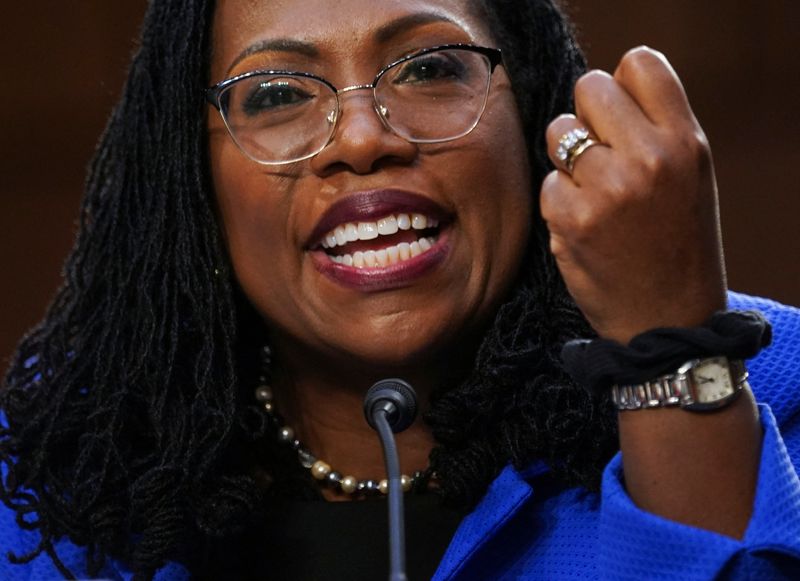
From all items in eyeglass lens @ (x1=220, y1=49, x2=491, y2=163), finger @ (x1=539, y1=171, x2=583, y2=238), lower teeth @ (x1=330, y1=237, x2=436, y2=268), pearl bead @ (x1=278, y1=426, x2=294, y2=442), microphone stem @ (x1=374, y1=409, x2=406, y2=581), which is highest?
eyeglass lens @ (x1=220, y1=49, x2=491, y2=163)

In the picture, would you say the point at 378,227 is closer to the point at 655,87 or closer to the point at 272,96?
the point at 272,96

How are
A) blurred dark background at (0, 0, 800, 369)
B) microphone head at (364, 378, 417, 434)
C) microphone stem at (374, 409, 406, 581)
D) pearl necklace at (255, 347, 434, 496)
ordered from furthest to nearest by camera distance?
blurred dark background at (0, 0, 800, 369) → pearl necklace at (255, 347, 434, 496) → microphone head at (364, 378, 417, 434) → microphone stem at (374, 409, 406, 581)

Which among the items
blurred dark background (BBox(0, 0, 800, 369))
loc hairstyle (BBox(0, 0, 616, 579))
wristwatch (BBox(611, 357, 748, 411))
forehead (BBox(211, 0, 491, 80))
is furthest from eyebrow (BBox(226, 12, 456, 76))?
blurred dark background (BBox(0, 0, 800, 369))

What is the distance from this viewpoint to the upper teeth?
1.58m

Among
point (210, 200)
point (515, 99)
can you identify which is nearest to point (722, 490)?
point (515, 99)

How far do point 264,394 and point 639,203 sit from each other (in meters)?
0.80

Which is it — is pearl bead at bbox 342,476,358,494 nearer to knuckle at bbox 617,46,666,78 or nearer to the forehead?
the forehead

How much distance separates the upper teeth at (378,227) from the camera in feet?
5.17

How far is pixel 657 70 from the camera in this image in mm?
1134

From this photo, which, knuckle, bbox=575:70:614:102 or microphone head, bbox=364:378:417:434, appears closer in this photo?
knuckle, bbox=575:70:614:102

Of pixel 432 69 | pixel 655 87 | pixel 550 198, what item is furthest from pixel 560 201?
pixel 432 69

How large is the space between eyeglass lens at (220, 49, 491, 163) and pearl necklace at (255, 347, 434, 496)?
34 centimetres

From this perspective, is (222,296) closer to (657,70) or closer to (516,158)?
(516,158)

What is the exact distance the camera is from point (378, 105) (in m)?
1.60
